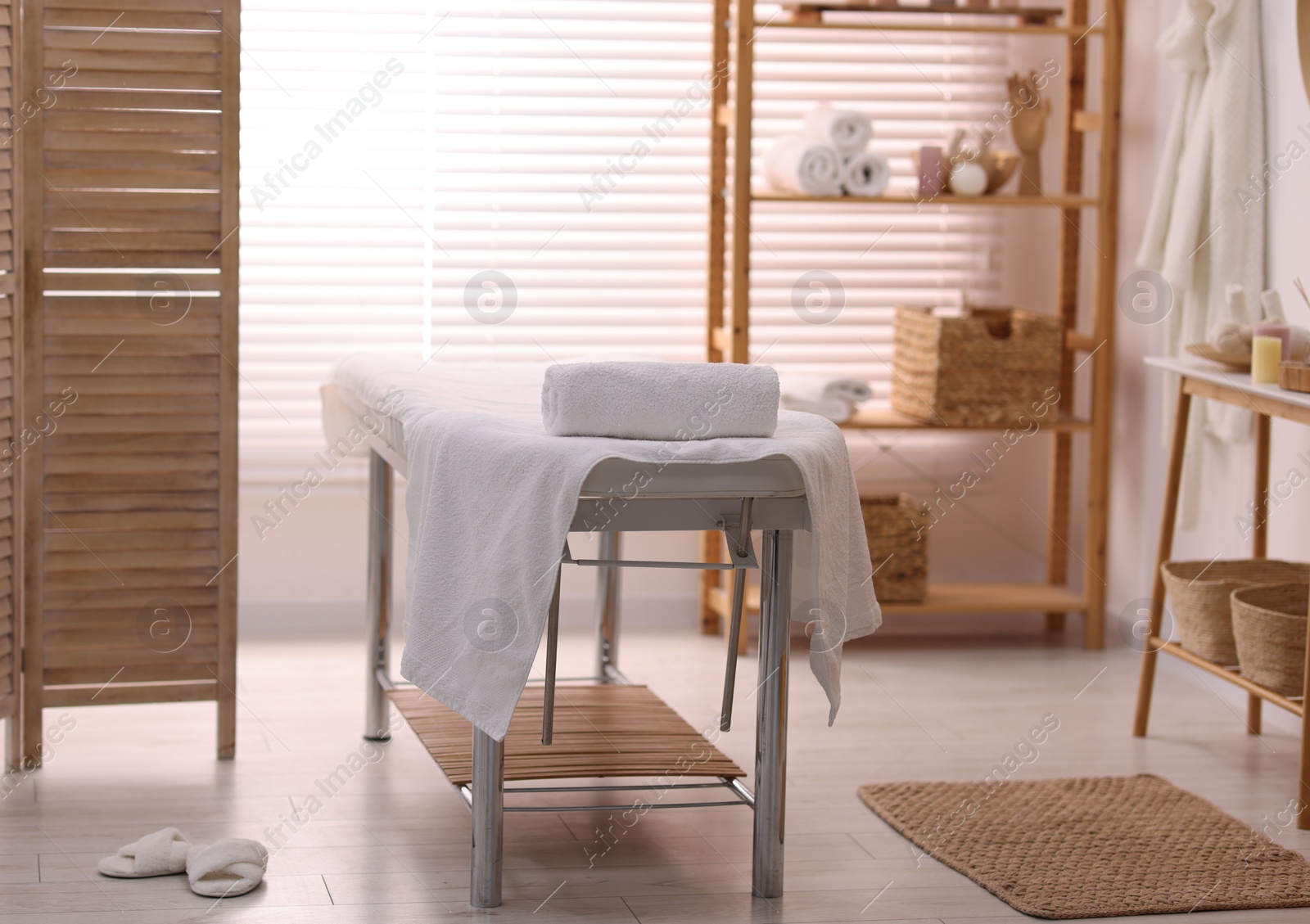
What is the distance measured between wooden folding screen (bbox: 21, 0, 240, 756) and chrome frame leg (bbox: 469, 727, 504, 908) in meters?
0.82

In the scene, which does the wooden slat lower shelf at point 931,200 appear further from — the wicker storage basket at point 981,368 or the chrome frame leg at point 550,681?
the chrome frame leg at point 550,681

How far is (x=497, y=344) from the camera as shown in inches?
152

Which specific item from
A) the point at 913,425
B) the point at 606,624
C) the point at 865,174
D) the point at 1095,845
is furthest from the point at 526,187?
the point at 1095,845

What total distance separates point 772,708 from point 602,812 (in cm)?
59

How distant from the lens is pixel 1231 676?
2.79 m

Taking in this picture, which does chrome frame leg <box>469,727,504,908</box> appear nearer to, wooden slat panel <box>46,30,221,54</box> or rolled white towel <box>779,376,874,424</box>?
wooden slat panel <box>46,30,221,54</box>

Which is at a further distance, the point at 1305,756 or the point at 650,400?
the point at 1305,756

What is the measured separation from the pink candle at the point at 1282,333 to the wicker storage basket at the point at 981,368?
95 centimetres

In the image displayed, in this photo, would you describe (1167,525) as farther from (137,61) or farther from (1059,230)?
(137,61)

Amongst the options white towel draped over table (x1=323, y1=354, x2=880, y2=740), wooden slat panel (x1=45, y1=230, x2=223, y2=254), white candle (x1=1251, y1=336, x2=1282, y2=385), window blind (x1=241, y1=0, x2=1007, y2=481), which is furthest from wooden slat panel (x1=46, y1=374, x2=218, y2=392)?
white candle (x1=1251, y1=336, x2=1282, y2=385)

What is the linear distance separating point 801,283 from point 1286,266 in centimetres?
118

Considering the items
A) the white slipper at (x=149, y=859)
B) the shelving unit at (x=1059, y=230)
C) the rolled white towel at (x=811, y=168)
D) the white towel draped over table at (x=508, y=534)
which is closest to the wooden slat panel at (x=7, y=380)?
the white slipper at (x=149, y=859)

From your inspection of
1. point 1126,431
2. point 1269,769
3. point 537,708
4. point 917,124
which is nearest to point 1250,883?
point 1269,769

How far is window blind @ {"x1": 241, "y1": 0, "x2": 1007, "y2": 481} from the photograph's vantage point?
12.2ft
